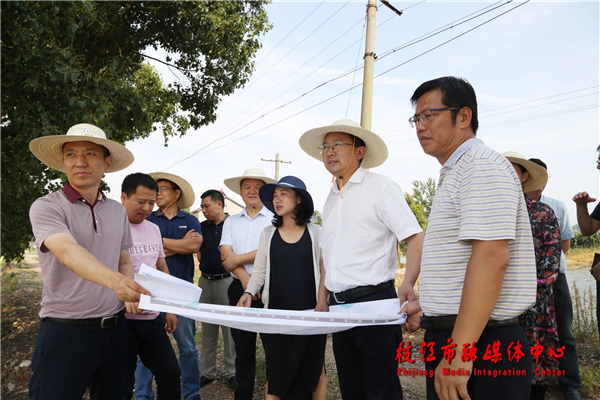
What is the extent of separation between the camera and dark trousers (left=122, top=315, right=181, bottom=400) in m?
3.23

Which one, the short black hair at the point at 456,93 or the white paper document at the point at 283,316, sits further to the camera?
Result: the white paper document at the point at 283,316

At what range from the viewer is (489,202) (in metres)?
1.60

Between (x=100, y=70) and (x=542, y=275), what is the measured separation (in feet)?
23.1

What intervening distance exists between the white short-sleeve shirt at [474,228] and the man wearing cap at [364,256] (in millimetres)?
814

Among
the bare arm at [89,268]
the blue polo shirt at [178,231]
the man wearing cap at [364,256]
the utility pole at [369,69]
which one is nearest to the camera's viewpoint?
the bare arm at [89,268]

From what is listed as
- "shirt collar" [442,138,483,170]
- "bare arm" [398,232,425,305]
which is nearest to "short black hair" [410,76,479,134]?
"shirt collar" [442,138,483,170]

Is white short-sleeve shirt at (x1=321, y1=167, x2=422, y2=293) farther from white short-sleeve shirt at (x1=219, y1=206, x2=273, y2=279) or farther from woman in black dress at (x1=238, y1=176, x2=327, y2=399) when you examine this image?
white short-sleeve shirt at (x1=219, y1=206, x2=273, y2=279)

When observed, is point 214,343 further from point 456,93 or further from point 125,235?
point 456,93

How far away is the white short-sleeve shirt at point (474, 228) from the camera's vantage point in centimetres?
158

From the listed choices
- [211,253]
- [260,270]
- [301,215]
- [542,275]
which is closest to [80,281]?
[260,270]

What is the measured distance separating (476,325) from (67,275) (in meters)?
2.24

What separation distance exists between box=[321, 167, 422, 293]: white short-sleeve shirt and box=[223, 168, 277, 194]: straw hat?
1674mm

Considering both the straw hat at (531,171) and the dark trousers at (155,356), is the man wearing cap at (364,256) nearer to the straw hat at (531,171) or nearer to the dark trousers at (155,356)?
the dark trousers at (155,356)

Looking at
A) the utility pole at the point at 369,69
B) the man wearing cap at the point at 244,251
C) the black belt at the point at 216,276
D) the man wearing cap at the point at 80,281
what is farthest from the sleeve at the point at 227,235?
the utility pole at the point at 369,69
